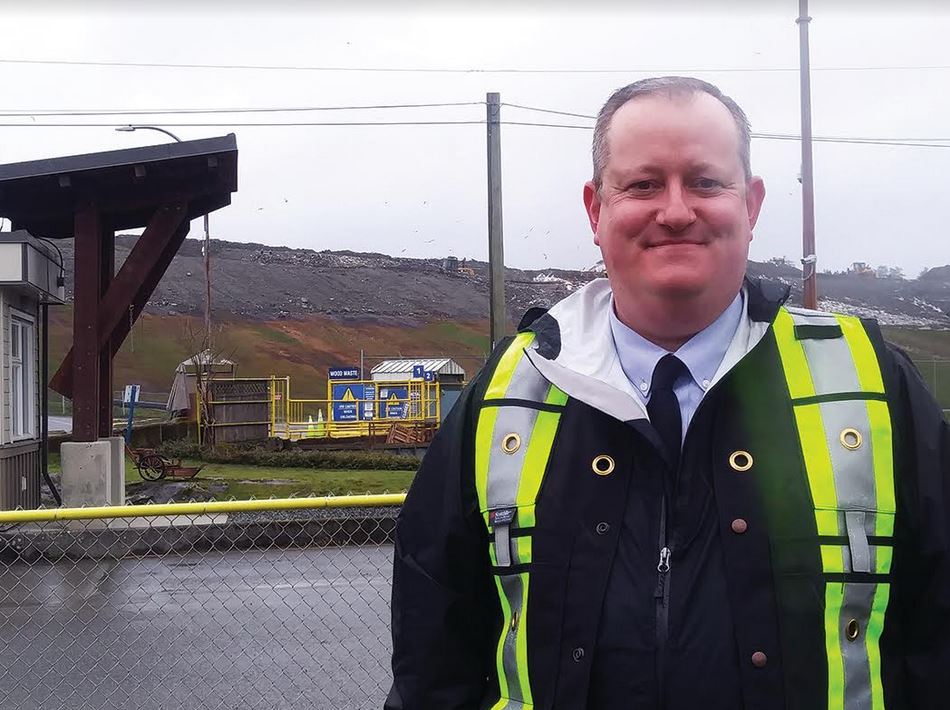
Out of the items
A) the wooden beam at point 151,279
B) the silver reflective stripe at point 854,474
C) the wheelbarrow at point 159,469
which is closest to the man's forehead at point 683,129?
the silver reflective stripe at point 854,474

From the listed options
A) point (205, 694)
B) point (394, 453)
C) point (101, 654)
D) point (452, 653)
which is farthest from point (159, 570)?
A: point (394, 453)

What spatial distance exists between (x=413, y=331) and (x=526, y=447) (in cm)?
9806

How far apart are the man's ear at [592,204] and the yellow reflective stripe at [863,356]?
48cm

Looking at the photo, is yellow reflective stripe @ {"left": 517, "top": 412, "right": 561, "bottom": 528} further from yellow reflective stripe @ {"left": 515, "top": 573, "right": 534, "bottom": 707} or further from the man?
yellow reflective stripe @ {"left": 515, "top": 573, "right": 534, "bottom": 707}

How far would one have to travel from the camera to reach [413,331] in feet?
327

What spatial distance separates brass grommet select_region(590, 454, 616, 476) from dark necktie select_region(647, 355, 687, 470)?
10 cm

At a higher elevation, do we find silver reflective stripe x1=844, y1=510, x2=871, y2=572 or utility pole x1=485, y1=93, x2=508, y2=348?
utility pole x1=485, y1=93, x2=508, y2=348

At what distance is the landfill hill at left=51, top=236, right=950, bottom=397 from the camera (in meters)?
79.9

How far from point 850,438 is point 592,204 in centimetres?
62

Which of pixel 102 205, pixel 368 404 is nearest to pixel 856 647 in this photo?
pixel 102 205

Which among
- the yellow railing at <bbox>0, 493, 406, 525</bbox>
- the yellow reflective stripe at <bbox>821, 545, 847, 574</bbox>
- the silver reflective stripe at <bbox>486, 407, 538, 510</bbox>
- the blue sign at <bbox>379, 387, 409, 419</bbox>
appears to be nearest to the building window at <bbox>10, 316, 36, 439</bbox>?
the yellow railing at <bbox>0, 493, 406, 525</bbox>

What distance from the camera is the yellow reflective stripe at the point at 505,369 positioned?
189cm

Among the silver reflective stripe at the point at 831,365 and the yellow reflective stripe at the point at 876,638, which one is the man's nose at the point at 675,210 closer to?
the silver reflective stripe at the point at 831,365

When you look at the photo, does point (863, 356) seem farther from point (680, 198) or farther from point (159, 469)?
point (159, 469)
